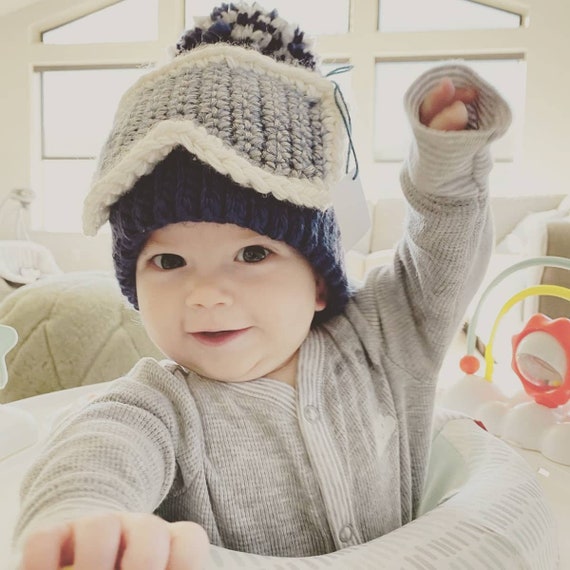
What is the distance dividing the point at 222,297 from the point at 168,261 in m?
0.07

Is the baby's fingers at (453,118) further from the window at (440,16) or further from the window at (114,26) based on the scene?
the window at (114,26)

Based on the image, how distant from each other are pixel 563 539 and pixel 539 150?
4117 millimetres

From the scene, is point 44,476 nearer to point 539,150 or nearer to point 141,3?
point 539,150

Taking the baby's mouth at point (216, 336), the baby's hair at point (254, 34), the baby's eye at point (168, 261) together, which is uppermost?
the baby's hair at point (254, 34)

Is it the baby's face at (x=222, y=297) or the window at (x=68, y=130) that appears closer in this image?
the baby's face at (x=222, y=297)

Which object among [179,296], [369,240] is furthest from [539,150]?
[179,296]

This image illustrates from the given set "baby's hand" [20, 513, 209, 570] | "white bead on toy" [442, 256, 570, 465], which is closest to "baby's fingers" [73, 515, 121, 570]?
"baby's hand" [20, 513, 209, 570]

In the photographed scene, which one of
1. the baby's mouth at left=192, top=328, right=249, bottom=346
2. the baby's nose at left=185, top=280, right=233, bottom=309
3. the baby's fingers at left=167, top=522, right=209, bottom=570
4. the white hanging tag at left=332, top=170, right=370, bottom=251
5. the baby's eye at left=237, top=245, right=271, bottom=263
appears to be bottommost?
the baby's fingers at left=167, top=522, right=209, bottom=570

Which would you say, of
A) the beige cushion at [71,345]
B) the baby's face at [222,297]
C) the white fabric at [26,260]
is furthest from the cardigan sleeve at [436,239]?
the white fabric at [26,260]

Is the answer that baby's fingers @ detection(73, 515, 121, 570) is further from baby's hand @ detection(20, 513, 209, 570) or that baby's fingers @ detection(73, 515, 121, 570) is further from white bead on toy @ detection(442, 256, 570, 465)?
white bead on toy @ detection(442, 256, 570, 465)

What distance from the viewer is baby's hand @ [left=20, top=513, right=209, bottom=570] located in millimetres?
277

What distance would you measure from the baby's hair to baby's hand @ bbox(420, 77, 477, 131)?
0.15 meters

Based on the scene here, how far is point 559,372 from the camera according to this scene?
103 cm

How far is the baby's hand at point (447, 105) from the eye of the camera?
503mm
